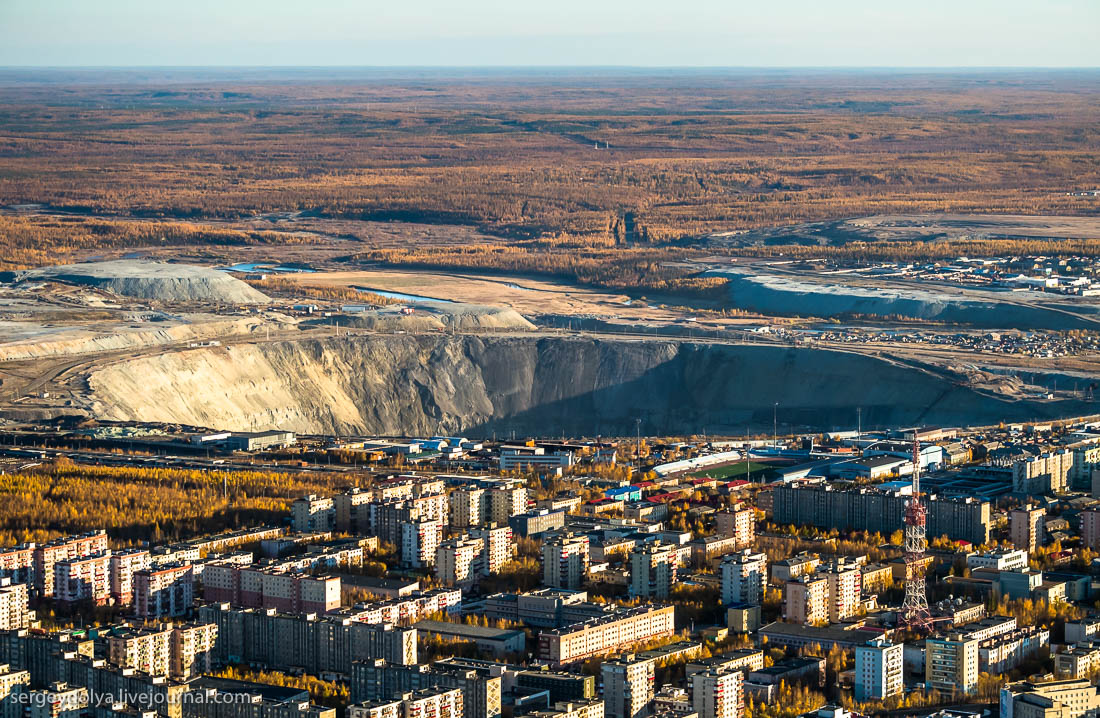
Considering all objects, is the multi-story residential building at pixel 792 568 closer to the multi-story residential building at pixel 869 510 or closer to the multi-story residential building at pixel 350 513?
the multi-story residential building at pixel 869 510

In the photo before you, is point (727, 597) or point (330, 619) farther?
point (727, 597)

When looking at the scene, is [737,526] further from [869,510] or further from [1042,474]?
[1042,474]

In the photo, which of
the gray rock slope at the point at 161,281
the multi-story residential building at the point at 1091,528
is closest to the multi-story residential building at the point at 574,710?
the multi-story residential building at the point at 1091,528

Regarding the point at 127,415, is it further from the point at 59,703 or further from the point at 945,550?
the point at 59,703

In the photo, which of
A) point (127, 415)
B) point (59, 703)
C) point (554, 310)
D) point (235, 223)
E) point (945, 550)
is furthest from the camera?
point (235, 223)

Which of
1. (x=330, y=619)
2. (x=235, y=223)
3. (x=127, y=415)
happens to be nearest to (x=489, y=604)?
(x=330, y=619)

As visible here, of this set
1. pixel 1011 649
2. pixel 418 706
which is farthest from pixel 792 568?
pixel 418 706
